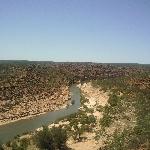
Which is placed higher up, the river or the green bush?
the green bush

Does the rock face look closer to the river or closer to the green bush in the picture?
the river

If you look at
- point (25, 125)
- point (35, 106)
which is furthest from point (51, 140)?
point (35, 106)

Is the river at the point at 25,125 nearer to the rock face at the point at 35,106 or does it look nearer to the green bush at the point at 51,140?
the rock face at the point at 35,106

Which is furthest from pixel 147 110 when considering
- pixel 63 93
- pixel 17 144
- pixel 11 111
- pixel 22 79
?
pixel 22 79

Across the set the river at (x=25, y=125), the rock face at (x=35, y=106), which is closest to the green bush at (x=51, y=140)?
the river at (x=25, y=125)

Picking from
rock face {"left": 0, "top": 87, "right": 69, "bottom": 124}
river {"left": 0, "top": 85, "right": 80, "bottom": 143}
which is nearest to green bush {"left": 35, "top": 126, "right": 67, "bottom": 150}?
river {"left": 0, "top": 85, "right": 80, "bottom": 143}

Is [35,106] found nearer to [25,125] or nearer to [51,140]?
[25,125]

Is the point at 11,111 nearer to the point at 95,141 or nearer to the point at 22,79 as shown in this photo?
the point at 95,141

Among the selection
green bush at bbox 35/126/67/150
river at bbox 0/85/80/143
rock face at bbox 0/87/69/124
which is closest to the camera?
green bush at bbox 35/126/67/150
